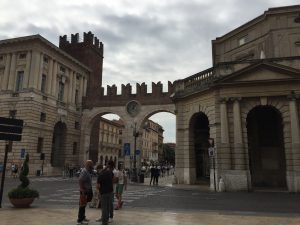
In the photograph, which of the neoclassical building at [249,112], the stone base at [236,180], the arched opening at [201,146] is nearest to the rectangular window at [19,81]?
the neoclassical building at [249,112]

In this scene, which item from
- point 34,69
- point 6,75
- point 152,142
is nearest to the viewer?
point 34,69

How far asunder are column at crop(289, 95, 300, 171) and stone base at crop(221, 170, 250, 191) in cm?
314

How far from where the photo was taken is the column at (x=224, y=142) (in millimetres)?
20844

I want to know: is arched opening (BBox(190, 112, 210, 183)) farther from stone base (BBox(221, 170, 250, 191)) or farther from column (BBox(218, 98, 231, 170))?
stone base (BBox(221, 170, 250, 191))

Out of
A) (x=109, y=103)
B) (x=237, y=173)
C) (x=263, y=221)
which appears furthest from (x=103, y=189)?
(x=109, y=103)

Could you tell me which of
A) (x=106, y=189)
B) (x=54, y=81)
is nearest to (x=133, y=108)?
(x=54, y=81)

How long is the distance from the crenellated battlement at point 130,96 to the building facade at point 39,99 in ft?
16.0

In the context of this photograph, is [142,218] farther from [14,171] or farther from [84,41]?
[84,41]

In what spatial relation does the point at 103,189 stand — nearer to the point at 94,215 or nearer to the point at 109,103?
the point at 94,215

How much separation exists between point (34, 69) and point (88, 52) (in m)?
16.1

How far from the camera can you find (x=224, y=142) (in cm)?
2109

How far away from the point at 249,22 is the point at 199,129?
1051 centimetres

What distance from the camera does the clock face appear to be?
48.0m

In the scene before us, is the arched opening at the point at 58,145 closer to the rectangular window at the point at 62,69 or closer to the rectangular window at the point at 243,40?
the rectangular window at the point at 62,69
